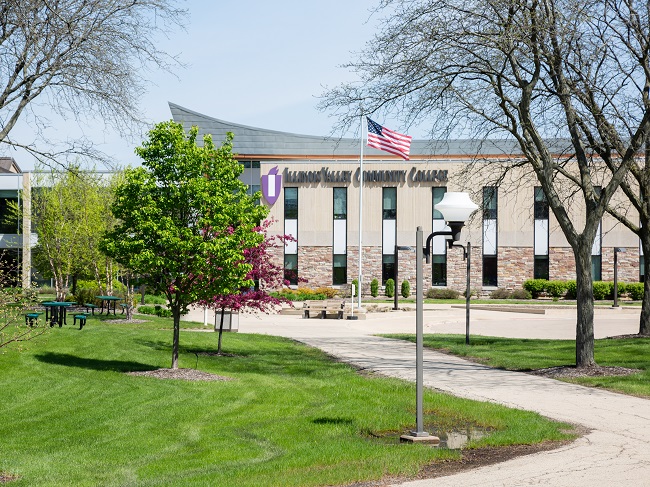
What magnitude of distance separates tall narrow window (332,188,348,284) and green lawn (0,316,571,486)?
3605 centimetres

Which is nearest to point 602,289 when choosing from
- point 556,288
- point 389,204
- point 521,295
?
point 556,288

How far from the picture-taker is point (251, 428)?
1132 cm

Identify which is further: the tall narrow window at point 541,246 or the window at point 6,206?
the tall narrow window at point 541,246

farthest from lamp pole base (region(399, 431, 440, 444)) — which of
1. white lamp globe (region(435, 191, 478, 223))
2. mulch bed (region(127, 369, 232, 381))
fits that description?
mulch bed (region(127, 369, 232, 381))

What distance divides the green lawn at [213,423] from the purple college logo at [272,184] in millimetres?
36519

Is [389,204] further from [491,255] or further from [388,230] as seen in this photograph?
[491,255]

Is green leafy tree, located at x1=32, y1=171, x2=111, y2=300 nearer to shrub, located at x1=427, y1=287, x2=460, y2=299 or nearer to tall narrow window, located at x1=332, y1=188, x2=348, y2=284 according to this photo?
tall narrow window, located at x1=332, y1=188, x2=348, y2=284

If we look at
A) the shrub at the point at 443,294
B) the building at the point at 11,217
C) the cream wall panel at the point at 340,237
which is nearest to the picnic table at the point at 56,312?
the building at the point at 11,217

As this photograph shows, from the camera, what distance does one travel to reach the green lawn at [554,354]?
51.6ft

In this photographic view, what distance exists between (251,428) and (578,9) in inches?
437

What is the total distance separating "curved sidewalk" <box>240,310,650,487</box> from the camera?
8.16m

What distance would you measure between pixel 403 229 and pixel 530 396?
40.6 metres

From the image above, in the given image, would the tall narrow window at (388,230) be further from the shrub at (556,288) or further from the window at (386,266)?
the shrub at (556,288)

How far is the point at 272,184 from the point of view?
5500cm
